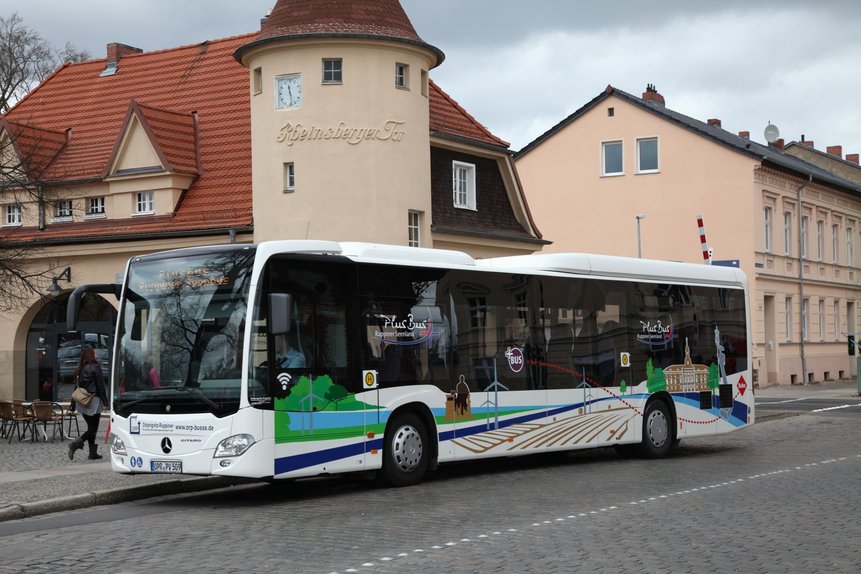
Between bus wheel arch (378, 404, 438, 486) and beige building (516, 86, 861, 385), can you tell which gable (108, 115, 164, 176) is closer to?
bus wheel arch (378, 404, 438, 486)

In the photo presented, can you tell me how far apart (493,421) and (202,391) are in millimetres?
4738

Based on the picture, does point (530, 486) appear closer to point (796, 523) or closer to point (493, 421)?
point (493, 421)

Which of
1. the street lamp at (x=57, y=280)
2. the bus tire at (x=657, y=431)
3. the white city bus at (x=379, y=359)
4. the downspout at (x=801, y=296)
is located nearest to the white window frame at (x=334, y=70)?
the street lamp at (x=57, y=280)

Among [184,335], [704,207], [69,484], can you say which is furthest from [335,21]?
[704,207]

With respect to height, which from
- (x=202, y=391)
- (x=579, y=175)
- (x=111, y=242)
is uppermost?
(x=579, y=175)

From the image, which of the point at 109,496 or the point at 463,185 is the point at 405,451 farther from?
the point at 463,185

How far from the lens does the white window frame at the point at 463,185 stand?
1447 inches

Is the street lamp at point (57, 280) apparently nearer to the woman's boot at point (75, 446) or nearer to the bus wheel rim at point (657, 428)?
the woman's boot at point (75, 446)

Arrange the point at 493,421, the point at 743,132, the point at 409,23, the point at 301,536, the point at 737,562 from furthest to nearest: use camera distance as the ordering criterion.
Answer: the point at 743,132 < the point at 409,23 < the point at 493,421 < the point at 301,536 < the point at 737,562

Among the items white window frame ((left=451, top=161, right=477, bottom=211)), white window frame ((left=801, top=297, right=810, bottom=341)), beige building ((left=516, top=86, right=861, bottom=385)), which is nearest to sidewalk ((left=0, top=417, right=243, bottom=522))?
white window frame ((left=451, top=161, right=477, bottom=211))

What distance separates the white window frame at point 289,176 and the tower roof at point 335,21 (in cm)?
318

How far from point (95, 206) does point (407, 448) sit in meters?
23.1

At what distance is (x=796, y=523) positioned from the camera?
12312 millimetres

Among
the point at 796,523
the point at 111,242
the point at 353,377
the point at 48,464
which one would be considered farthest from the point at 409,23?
the point at 796,523
